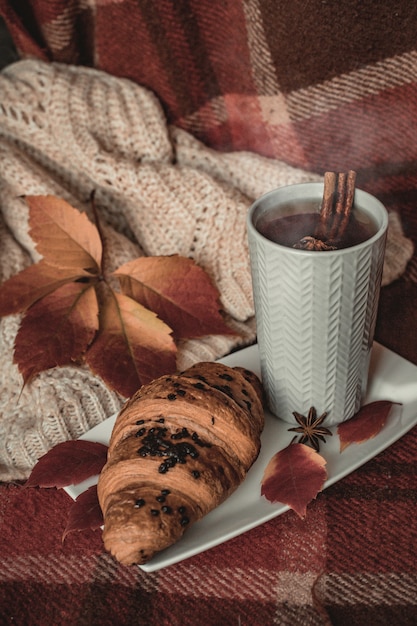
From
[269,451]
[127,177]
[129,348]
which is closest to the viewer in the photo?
[269,451]

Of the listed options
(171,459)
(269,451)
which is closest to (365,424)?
(269,451)

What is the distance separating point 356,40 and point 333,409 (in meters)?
0.46

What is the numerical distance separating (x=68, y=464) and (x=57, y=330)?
7.3 inches

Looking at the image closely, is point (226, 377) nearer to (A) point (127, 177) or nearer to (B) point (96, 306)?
(B) point (96, 306)

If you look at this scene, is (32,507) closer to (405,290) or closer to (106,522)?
(106,522)

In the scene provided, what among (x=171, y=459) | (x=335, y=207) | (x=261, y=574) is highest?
(x=335, y=207)

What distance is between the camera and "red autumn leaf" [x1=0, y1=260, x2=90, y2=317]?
31.4 inches

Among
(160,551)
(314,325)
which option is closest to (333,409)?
(314,325)

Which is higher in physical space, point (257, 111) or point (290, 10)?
point (290, 10)

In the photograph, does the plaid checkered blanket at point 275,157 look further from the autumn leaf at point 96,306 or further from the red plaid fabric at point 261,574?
the autumn leaf at point 96,306

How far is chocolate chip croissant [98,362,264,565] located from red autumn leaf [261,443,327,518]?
25mm

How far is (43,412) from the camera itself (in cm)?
73

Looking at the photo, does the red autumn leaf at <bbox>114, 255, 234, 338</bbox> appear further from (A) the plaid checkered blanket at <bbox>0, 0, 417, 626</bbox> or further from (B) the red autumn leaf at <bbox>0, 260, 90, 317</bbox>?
(A) the plaid checkered blanket at <bbox>0, 0, 417, 626</bbox>

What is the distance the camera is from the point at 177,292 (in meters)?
0.82
